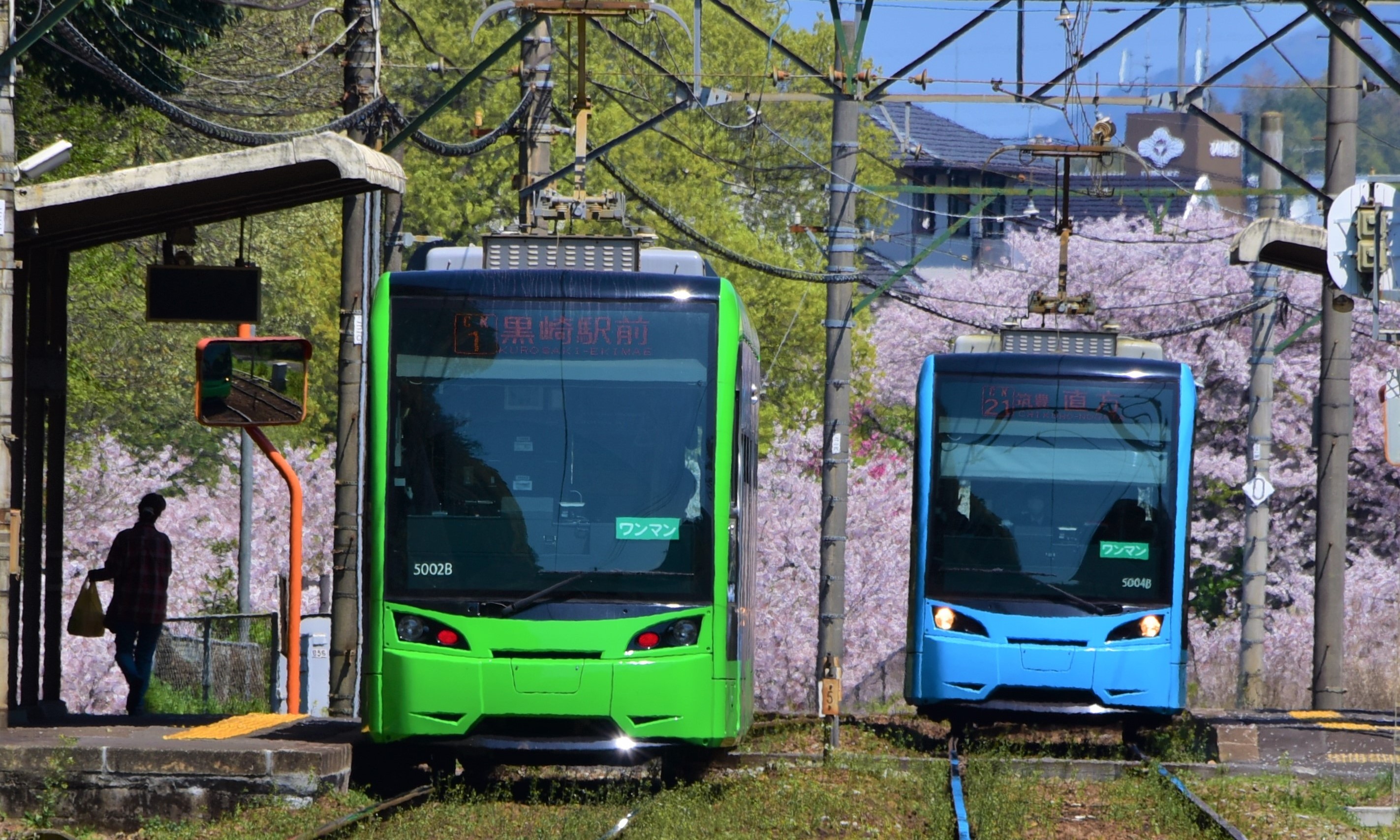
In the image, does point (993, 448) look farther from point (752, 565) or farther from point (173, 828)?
point (173, 828)

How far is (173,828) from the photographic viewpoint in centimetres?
916

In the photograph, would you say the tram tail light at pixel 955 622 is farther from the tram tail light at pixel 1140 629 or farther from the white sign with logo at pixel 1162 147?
the white sign with logo at pixel 1162 147

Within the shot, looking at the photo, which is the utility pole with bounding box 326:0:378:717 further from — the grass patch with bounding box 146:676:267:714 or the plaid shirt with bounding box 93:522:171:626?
the grass patch with bounding box 146:676:267:714

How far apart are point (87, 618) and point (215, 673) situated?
5618 mm

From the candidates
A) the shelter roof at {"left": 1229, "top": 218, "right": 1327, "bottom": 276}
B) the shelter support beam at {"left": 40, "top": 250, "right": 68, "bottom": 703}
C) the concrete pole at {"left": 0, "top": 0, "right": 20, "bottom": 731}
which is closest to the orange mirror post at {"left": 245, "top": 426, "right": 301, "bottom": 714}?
the shelter support beam at {"left": 40, "top": 250, "right": 68, "bottom": 703}

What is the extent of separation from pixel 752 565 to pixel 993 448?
2971 mm

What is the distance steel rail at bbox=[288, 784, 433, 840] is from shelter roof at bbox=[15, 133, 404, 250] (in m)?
3.28

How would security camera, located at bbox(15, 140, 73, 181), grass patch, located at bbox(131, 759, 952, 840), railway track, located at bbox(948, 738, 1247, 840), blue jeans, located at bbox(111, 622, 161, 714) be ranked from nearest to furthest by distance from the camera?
grass patch, located at bbox(131, 759, 952, 840) → railway track, located at bbox(948, 738, 1247, 840) → security camera, located at bbox(15, 140, 73, 181) → blue jeans, located at bbox(111, 622, 161, 714)

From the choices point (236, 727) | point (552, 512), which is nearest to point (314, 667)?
point (236, 727)

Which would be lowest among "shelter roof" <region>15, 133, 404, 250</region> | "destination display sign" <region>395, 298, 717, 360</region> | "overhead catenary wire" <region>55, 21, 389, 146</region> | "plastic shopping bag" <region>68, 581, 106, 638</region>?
"plastic shopping bag" <region>68, 581, 106, 638</region>

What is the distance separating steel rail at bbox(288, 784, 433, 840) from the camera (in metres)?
8.46

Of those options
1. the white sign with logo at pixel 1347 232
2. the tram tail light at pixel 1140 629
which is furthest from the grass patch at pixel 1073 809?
the white sign with logo at pixel 1347 232

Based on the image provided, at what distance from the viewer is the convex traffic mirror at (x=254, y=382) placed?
1330cm

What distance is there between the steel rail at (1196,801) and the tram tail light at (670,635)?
281 centimetres
